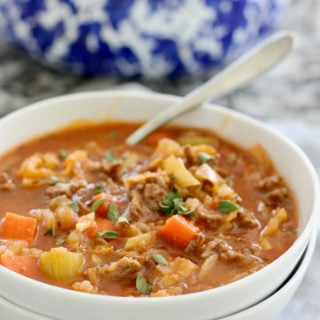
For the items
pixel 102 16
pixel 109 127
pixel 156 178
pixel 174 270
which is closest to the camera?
pixel 174 270

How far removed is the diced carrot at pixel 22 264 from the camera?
2.67 m

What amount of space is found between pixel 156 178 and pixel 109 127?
2.47 ft

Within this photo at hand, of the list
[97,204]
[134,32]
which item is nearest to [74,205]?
[97,204]

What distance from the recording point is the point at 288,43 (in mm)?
3814

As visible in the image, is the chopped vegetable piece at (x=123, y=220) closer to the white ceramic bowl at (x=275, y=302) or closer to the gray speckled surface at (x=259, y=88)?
the white ceramic bowl at (x=275, y=302)

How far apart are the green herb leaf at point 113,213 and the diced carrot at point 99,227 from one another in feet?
0.06

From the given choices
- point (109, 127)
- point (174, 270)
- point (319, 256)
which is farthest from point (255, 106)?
point (174, 270)

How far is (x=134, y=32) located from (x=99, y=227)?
1.91 m

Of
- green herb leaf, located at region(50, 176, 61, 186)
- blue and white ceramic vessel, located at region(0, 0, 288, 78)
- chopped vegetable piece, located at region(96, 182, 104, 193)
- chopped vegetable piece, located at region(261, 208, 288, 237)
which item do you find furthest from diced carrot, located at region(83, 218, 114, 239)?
blue and white ceramic vessel, located at region(0, 0, 288, 78)

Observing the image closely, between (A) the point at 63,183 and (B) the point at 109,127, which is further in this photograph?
(B) the point at 109,127

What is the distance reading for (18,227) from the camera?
2891 mm

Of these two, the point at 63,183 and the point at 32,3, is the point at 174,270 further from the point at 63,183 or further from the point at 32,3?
the point at 32,3

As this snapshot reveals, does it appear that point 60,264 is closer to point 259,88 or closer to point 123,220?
point 123,220

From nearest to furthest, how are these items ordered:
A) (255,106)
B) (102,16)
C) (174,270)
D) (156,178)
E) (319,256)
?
1. (174,270)
2. (156,178)
3. (319,256)
4. (102,16)
5. (255,106)
